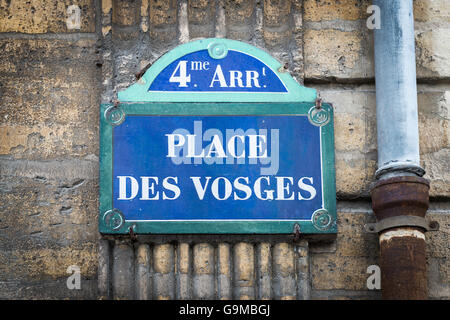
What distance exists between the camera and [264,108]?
3.92m

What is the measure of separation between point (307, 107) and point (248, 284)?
748 mm

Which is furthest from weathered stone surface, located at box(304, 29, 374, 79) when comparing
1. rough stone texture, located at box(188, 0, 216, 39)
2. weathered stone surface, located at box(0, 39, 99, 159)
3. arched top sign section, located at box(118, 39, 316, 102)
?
weathered stone surface, located at box(0, 39, 99, 159)

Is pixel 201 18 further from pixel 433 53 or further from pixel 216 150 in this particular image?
pixel 433 53

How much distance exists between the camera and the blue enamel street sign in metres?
3.78

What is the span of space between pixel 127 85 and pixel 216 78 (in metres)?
0.36

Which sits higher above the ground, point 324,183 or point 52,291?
point 324,183

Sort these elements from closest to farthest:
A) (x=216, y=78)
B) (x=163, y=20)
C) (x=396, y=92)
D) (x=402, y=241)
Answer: (x=402, y=241)
(x=396, y=92)
(x=216, y=78)
(x=163, y=20)

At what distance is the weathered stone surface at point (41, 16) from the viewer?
4113 millimetres

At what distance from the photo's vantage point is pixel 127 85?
13.1ft

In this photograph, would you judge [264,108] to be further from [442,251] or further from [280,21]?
[442,251]

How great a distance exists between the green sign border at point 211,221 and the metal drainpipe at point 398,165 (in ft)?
0.63

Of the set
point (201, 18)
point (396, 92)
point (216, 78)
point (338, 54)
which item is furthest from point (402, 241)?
point (201, 18)

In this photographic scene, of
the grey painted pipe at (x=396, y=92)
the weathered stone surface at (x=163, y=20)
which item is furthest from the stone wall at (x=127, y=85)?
the grey painted pipe at (x=396, y=92)
